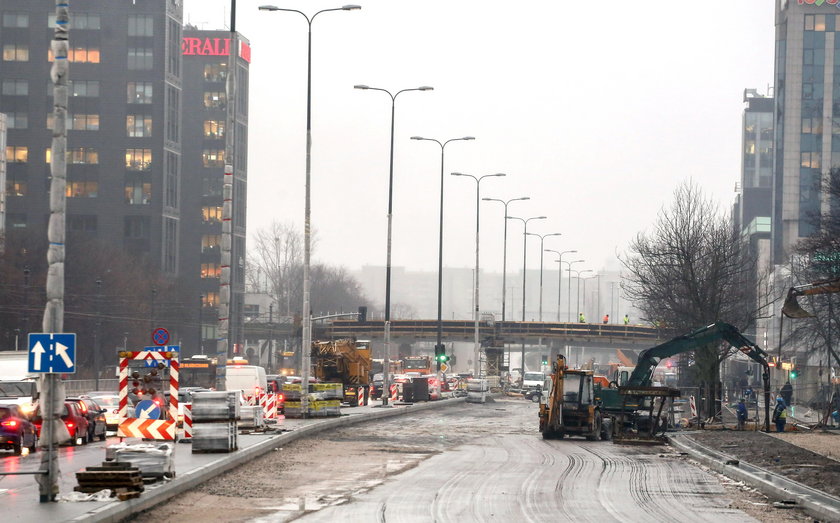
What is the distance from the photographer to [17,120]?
130m

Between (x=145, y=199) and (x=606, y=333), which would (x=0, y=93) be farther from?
(x=606, y=333)

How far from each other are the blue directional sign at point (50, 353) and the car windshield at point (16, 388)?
62.6 ft

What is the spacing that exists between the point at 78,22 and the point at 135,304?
43082 mm

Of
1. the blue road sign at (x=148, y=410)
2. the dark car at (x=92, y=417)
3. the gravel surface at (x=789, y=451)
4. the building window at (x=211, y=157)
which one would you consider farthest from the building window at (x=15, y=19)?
the blue road sign at (x=148, y=410)

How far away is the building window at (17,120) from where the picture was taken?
12950cm

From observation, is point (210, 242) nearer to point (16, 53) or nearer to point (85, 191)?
point (85, 191)

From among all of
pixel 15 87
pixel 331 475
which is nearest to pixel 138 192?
pixel 15 87

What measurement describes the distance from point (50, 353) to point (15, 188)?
11739 cm

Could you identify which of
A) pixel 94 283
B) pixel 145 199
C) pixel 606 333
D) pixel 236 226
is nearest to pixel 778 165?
pixel 606 333

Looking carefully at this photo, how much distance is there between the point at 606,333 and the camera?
4788 inches

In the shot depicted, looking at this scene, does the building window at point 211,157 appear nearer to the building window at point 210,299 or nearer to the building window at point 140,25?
the building window at point 210,299

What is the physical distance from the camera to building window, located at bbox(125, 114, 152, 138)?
13200cm

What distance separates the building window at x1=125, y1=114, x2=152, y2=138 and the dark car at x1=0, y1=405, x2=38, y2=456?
105636 millimetres

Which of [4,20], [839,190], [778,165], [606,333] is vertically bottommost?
[606,333]
